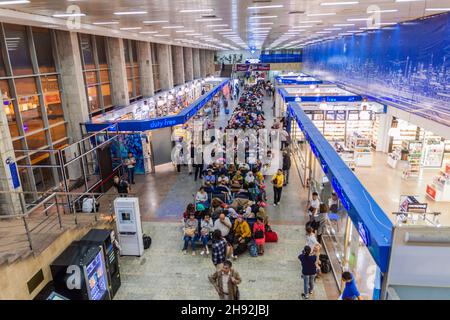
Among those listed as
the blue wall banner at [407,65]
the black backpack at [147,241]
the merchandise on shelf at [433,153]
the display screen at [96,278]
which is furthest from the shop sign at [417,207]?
the display screen at [96,278]

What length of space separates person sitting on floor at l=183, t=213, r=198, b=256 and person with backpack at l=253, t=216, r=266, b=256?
1.49 meters

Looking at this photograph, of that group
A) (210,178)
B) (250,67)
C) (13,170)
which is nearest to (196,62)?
(250,67)

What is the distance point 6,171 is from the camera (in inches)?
323

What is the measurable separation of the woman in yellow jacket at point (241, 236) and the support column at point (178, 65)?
24.4 meters

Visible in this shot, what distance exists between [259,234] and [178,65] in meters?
25.3

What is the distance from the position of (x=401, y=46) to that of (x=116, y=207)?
12589 mm

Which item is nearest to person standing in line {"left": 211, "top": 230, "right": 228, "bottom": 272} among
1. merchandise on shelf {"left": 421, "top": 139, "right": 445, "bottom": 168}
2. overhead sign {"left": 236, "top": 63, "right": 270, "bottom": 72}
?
merchandise on shelf {"left": 421, "top": 139, "right": 445, "bottom": 168}

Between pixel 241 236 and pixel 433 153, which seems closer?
pixel 241 236

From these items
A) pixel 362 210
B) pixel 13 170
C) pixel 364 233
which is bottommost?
pixel 13 170

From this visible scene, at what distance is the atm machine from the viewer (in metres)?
7.92

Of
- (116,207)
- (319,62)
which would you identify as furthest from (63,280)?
(319,62)

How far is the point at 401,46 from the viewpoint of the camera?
1344cm

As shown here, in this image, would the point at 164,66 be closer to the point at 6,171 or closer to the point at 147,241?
the point at 6,171
